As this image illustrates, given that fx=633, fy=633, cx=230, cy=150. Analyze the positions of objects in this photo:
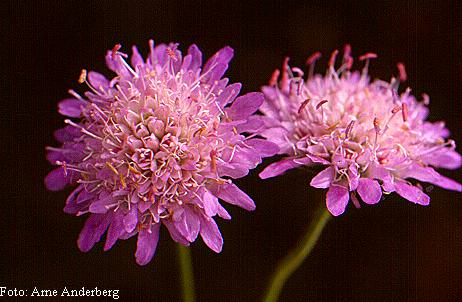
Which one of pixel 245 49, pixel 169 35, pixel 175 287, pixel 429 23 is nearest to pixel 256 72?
pixel 245 49

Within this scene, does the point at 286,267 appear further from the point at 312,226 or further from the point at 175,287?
the point at 175,287

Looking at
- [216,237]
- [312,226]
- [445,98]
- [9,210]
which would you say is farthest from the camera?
[445,98]

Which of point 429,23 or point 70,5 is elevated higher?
point 70,5

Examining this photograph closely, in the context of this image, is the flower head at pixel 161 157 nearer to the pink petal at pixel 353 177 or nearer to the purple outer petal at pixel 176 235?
the purple outer petal at pixel 176 235

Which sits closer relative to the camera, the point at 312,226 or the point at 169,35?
the point at 312,226

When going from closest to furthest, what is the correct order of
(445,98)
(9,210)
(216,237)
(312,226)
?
(216,237), (312,226), (9,210), (445,98)

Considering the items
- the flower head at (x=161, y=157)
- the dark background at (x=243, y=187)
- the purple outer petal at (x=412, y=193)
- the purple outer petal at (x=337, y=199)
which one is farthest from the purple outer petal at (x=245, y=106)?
the dark background at (x=243, y=187)

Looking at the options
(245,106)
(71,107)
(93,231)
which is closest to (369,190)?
(245,106)

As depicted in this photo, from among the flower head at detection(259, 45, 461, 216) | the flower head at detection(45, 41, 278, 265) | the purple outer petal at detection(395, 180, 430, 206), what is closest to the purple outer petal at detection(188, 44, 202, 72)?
the flower head at detection(45, 41, 278, 265)
